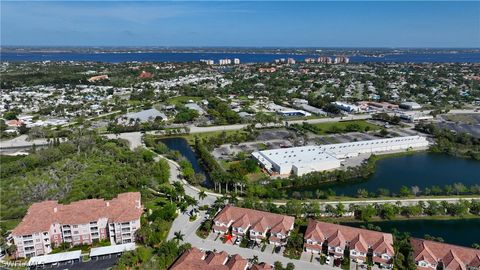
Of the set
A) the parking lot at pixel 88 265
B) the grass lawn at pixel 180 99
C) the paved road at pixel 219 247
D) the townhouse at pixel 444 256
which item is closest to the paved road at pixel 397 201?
the paved road at pixel 219 247

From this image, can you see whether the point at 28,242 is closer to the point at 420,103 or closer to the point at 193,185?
the point at 193,185

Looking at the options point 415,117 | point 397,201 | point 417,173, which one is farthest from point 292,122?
point 397,201

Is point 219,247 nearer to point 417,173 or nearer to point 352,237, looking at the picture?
point 352,237

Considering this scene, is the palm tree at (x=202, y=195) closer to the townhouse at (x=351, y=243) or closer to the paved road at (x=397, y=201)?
the paved road at (x=397, y=201)

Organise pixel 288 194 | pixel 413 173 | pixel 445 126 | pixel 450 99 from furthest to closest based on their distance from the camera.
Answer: pixel 450 99, pixel 445 126, pixel 413 173, pixel 288 194

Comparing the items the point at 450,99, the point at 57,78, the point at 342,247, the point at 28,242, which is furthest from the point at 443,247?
the point at 57,78

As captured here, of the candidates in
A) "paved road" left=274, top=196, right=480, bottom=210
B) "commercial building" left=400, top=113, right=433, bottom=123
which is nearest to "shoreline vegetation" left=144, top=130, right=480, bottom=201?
"paved road" left=274, top=196, right=480, bottom=210

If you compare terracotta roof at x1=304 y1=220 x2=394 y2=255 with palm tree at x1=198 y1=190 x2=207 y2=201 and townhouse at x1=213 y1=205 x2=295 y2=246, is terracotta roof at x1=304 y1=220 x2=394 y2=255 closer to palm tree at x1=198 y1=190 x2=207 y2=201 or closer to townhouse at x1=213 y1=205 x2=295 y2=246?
townhouse at x1=213 y1=205 x2=295 y2=246
